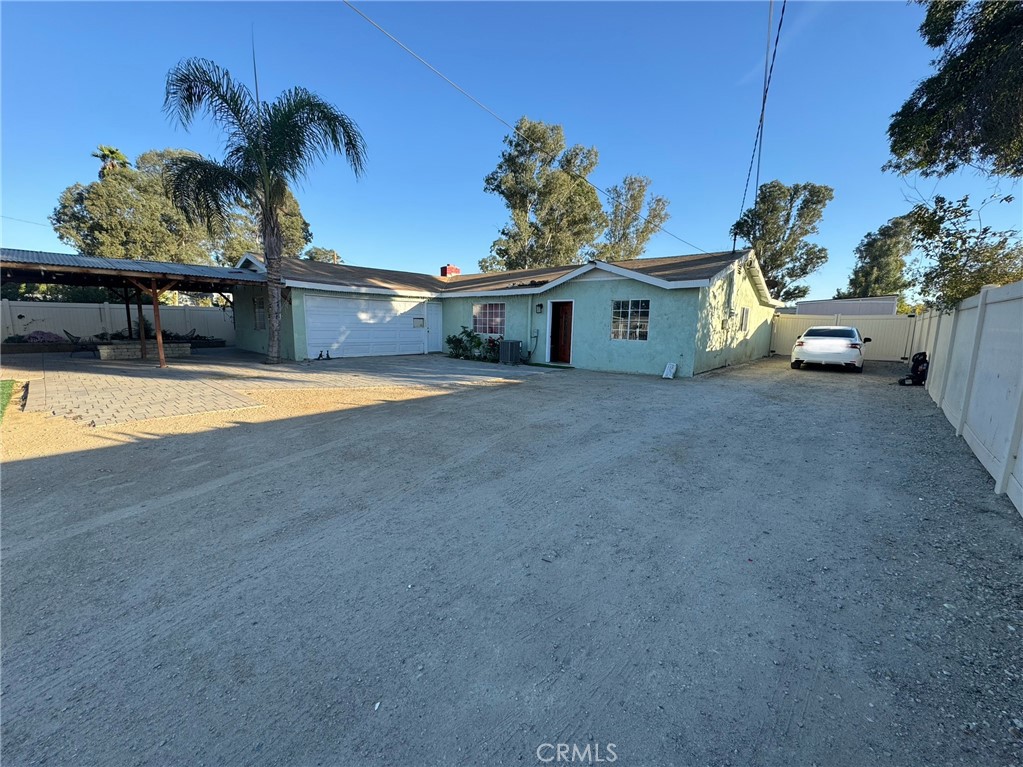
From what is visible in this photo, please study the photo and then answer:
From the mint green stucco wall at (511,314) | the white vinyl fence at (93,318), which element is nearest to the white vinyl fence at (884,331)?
the mint green stucco wall at (511,314)

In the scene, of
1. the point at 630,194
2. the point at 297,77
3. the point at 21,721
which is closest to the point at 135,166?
the point at 297,77

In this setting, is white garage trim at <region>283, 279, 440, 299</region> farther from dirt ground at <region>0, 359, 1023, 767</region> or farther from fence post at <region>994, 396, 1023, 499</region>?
fence post at <region>994, 396, 1023, 499</region>

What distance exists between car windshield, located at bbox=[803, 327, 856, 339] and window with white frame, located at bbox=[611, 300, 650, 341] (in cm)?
577

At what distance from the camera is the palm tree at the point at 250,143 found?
9.65m

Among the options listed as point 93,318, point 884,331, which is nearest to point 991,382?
point 884,331

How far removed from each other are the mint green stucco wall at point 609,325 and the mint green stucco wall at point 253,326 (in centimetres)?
689

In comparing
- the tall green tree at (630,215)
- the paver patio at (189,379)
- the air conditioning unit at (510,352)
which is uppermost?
the tall green tree at (630,215)

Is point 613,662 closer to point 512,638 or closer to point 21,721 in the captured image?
point 512,638

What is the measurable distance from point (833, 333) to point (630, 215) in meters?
19.7

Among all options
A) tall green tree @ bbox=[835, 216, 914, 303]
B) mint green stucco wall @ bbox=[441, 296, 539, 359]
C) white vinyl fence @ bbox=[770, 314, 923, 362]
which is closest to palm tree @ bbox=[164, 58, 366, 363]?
mint green stucco wall @ bbox=[441, 296, 539, 359]

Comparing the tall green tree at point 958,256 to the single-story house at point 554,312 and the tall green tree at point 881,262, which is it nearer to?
the single-story house at point 554,312

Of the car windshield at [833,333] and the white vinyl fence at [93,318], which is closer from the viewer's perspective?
the car windshield at [833,333]

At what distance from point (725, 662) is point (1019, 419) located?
12.4ft

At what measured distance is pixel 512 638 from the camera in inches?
80.4
